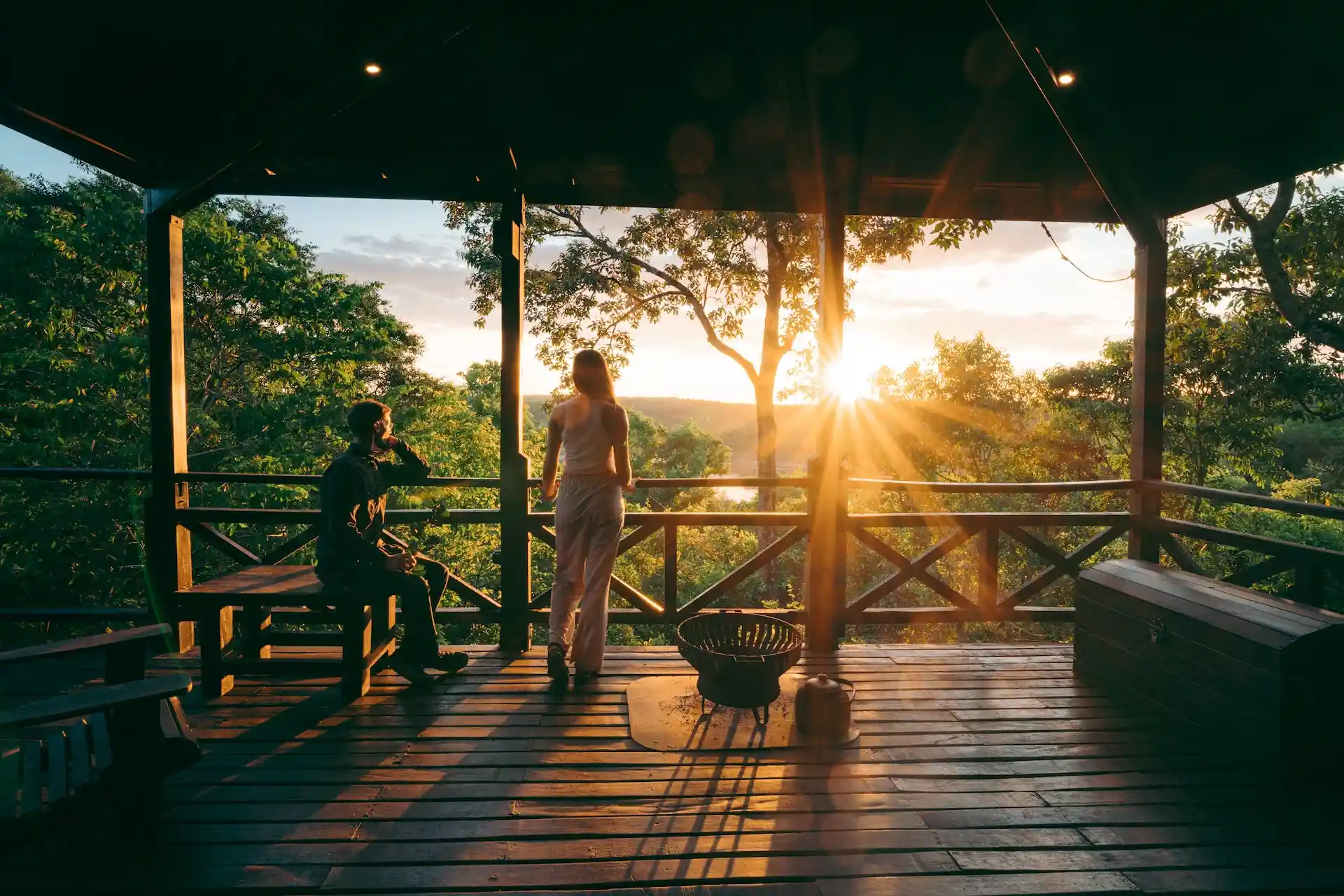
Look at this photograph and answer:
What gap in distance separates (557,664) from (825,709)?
1.48 meters

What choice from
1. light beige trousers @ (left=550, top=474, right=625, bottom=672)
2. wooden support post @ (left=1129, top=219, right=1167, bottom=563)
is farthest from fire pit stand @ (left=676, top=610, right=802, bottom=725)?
wooden support post @ (left=1129, top=219, right=1167, bottom=563)

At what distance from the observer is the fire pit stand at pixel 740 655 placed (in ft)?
11.0

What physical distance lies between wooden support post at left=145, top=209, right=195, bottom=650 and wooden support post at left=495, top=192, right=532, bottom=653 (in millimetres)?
1957

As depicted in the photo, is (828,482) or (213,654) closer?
(213,654)

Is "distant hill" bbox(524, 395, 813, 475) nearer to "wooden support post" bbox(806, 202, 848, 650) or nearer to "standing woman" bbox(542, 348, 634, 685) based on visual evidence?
"wooden support post" bbox(806, 202, 848, 650)

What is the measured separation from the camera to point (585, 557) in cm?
393

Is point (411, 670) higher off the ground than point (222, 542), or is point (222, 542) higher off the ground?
point (222, 542)

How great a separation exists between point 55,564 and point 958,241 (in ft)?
41.5

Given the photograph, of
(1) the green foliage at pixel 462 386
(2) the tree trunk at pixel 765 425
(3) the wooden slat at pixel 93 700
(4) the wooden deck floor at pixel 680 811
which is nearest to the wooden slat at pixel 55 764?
(3) the wooden slat at pixel 93 700

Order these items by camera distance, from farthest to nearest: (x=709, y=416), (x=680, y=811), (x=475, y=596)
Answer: (x=709, y=416), (x=475, y=596), (x=680, y=811)

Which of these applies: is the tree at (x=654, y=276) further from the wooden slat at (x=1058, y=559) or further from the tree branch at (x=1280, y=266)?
the wooden slat at (x=1058, y=559)

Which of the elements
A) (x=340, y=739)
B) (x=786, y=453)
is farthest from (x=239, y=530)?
(x=786, y=453)

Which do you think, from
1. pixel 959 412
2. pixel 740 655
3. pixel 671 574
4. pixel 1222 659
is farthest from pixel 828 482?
pixel 959 412

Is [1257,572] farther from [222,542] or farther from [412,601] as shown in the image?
[222,542]
